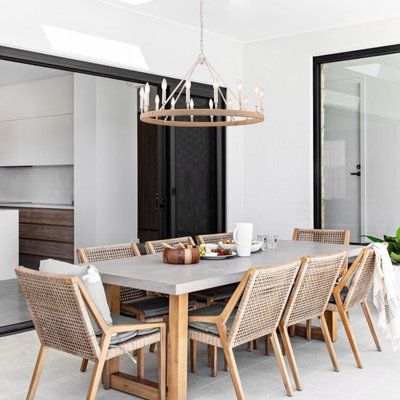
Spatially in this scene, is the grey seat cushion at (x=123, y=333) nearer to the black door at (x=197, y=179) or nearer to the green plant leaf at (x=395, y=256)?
the black door at (x=197, y=179)

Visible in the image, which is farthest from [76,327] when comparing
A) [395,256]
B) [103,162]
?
[103,162]

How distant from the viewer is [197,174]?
654cm

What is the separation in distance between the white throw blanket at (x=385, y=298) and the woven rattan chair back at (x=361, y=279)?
1.9 inches

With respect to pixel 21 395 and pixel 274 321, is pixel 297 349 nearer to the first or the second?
pixel 274 321

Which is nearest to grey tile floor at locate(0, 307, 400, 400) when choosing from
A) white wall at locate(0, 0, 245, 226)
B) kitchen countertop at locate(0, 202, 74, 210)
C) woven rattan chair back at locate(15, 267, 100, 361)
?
woven rattan chair back at locate(15, 267, 100, 361)

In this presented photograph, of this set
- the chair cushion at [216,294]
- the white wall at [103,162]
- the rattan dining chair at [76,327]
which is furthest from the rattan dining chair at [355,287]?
the white wall at [103,162]

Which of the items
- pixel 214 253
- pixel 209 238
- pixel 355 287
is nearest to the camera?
pixel 355 287

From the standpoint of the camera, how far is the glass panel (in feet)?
19.7

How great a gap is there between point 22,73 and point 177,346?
6.00 meters

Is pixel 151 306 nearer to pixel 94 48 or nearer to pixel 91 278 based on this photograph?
pixel 91 278

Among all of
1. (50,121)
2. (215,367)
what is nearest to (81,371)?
(215,367)

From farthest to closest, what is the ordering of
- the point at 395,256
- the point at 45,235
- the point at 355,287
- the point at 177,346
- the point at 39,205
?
the point at 39,205, the point at 45,235, the point at 395,256, the point at 355,287, the point at 177,346

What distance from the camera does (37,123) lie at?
8383mm

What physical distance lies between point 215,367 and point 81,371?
86cm
